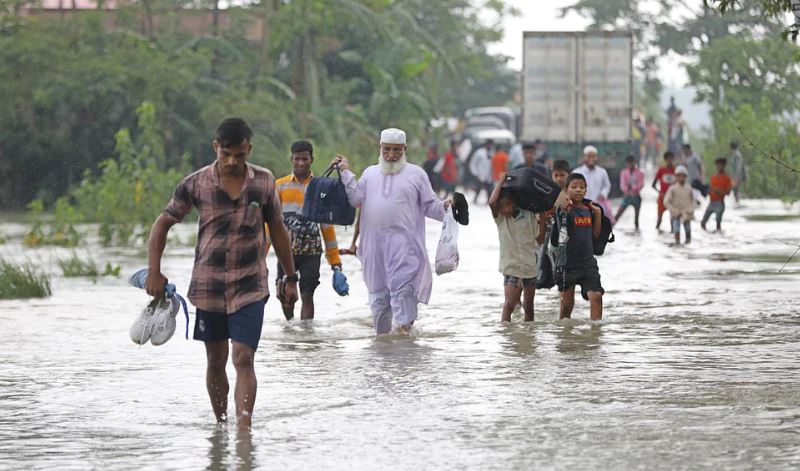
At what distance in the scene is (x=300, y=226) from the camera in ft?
43.8

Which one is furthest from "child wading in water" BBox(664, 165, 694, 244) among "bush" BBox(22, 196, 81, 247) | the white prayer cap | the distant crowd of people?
the white prayer cap

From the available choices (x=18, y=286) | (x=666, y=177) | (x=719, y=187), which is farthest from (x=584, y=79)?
(x=18, y=286)

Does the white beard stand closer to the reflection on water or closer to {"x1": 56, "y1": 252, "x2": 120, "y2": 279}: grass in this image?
the reflection on water

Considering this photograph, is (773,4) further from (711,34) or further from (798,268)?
(711,34)

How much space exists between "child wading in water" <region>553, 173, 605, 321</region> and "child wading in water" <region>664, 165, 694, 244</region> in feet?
33.9

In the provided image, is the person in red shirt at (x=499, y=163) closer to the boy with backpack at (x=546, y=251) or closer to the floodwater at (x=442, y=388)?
the floodwater at (x=442, y=388)

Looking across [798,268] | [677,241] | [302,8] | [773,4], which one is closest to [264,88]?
[302,8]

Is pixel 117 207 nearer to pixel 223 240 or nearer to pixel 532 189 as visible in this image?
pixel 532 189

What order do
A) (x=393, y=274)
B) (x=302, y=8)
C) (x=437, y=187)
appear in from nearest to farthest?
(x=393, y=274)
(x=302, y=8)
(x=437, y=187)

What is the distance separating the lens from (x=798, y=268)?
18766 millimetres

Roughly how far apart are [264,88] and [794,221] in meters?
14.1

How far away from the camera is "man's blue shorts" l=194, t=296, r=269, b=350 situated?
317 inches

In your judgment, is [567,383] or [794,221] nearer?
[567,383]

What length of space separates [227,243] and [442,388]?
2250mm
